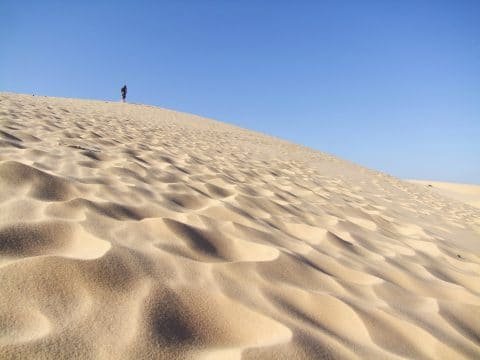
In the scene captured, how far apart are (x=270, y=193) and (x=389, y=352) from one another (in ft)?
7.86

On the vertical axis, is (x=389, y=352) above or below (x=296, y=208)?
above

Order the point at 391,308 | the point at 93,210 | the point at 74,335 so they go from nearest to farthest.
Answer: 1. the point at 74,335
2. the point at 391,308
3. the point at 93,210

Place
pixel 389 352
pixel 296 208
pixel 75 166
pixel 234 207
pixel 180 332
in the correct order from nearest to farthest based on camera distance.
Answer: pixel 180 332, pixel 389 352, pixel 234 207, pixel 75 166, pixel 296 208

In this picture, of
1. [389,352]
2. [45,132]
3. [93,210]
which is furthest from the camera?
[45,132]

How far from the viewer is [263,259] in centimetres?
155

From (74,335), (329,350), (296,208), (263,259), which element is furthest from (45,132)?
(329,350)

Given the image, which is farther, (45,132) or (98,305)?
(45,132)

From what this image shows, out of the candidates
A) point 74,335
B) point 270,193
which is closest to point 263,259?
point 74,335

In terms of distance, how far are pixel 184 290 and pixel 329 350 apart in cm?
46

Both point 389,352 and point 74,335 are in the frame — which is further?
point 389,352

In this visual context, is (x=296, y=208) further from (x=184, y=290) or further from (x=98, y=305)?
(x=98, y=305)

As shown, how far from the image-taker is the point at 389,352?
109 centimetres

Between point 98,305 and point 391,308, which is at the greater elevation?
point 98,305

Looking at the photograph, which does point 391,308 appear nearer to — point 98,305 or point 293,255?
point 293,255
